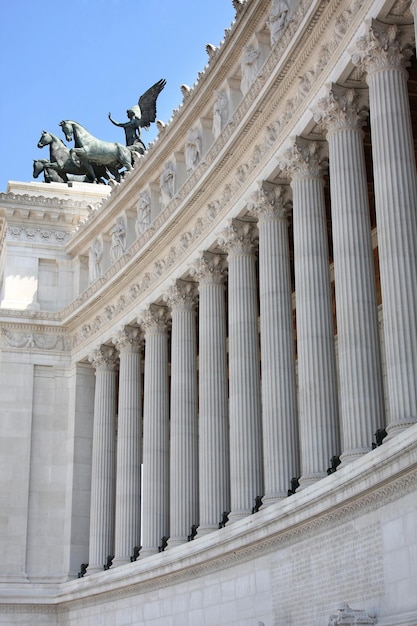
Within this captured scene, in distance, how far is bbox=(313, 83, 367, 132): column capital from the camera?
139ft

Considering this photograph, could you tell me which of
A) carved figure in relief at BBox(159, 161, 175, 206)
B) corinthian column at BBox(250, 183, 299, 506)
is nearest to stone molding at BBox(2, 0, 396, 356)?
carved figure in relief at BBox(159, 161, 175, 206)

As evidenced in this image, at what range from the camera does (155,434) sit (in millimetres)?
61562

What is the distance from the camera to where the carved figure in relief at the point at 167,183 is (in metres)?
62.7

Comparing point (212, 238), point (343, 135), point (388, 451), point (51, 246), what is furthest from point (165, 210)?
point (388, 451)

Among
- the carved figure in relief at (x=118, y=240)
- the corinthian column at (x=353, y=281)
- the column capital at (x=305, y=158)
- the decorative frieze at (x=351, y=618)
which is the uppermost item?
the carved figure in relief at (x=118, y=240)

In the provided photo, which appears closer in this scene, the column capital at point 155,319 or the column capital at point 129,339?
the column capital at point 155,319

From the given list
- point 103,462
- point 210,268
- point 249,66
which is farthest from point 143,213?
point 249,66

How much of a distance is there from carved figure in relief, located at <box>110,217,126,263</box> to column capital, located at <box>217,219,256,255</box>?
52.6 feet

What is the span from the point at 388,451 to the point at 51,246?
4442 cm

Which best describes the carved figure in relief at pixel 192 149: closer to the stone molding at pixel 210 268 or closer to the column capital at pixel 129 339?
the stone molding at pixel 210 268

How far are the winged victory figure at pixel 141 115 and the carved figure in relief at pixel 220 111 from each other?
2539 cm

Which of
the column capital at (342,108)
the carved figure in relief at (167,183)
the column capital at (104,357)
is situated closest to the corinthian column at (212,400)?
the carved figure in relief at (167,183)

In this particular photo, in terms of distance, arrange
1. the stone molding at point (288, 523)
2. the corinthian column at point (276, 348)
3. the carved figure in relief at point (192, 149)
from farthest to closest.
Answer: the carved figure in relief at point (192, 149), the corinthian column at point (276, 348), the stone molding at point (288, 523)

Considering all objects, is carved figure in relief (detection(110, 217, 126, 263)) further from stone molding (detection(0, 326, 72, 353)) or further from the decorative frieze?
the decorative frieze
